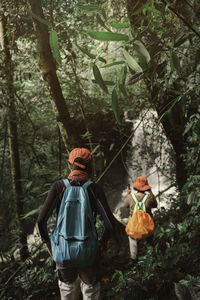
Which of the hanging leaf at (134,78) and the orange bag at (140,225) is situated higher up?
the hanging leaf at (134,78)

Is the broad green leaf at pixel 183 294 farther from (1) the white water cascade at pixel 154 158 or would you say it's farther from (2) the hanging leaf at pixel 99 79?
(1) the white water cascade at pixel 154 158

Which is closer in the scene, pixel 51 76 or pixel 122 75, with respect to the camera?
pixel 122 75

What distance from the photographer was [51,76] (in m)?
3.40

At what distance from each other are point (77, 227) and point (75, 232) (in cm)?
4

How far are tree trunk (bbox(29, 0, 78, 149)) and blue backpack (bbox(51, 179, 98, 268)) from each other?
1.67 meters

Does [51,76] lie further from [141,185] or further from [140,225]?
[140,225]

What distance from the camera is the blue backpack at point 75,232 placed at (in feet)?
6.66

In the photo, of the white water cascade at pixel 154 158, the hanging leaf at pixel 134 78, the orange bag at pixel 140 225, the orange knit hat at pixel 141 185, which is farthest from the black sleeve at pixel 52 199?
the orange knit hat at pixel 141 185

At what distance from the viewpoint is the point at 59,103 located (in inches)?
140

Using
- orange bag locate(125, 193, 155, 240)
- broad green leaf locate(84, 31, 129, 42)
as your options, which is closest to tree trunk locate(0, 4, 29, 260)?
orange bag locate(125, 193, 155, 240)

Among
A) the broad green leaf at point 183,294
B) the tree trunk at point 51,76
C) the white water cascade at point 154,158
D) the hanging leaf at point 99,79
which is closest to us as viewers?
the hanging leaf at point 99,79

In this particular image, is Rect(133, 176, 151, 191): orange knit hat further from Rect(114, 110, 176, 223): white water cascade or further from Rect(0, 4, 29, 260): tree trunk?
Rect(0, 4, 29, 260): tree trunk

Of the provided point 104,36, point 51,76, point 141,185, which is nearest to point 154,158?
point 141,185

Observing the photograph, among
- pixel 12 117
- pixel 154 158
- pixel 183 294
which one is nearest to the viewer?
pixel 183 294
